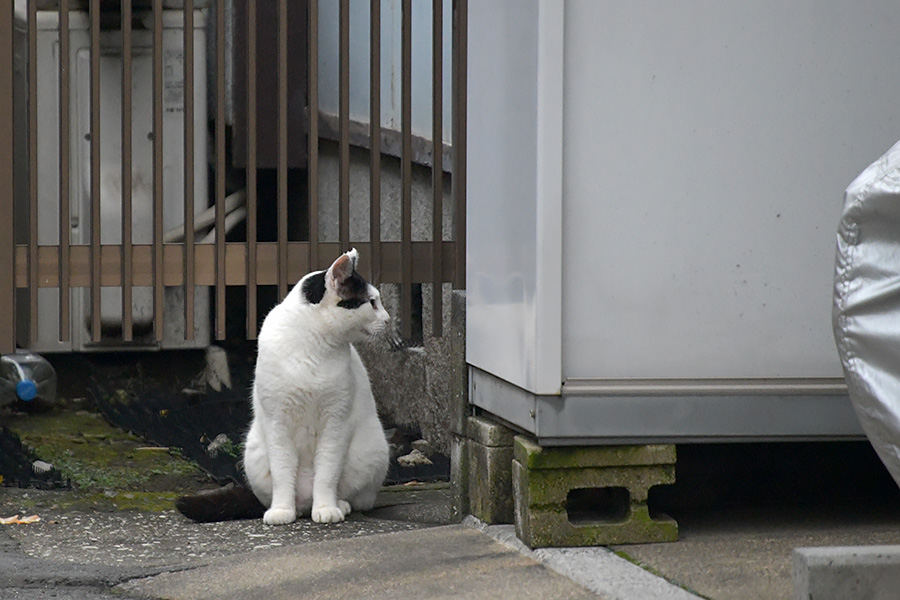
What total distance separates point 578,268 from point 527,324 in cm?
21

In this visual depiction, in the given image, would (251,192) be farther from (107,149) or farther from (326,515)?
(107,149)

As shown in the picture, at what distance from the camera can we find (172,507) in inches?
187

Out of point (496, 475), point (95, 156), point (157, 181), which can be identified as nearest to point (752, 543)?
point (496, 475)

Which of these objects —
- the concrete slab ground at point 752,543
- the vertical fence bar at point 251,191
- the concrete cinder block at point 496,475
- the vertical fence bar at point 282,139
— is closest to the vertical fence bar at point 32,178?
the vertical fence bar at point 251,191

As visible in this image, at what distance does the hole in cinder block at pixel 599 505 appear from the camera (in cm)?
329

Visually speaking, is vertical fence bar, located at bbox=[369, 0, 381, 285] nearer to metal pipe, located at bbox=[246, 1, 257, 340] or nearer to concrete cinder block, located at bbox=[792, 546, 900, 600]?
metal pipe, located at bbox=[246, 1, 257, 340]

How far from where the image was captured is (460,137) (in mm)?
4293

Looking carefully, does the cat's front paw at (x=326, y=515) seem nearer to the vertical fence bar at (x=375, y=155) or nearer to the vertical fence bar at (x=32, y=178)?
the vertical fence bar at (x=375, y=155)

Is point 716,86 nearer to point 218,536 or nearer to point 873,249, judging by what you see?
point 873,249

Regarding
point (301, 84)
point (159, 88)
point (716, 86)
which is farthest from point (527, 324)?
point (301, 84)

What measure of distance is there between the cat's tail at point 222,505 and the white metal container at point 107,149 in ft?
9.10

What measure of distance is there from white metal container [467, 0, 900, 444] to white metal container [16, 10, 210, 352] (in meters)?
4.42

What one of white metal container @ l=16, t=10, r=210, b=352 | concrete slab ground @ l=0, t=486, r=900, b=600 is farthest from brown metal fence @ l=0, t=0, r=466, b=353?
white metal container @ l=16, t=10, r=210, b=352

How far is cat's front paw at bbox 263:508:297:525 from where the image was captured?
430 cm
